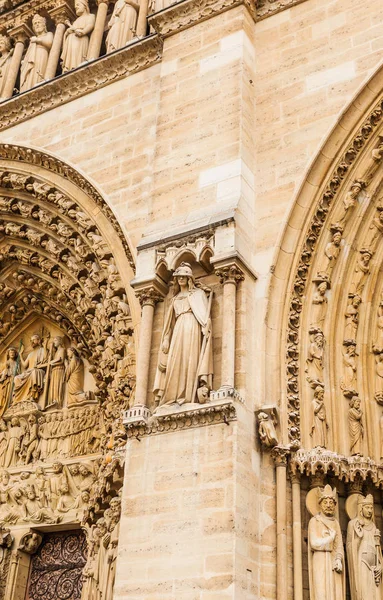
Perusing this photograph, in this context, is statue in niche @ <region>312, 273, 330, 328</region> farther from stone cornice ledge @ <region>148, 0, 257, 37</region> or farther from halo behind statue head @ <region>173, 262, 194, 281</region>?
stone cornice ledge @ <region>148, 0, 257, 37</region>

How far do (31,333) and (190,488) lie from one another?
5181 mm

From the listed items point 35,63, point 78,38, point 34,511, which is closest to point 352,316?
point 34,511

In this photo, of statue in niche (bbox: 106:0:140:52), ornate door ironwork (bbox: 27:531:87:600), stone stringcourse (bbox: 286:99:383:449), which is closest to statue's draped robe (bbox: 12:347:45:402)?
ornate door ironwork (bbox: 27:531:87:600)

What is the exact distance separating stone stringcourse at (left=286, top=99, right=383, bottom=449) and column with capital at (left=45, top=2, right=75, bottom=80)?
15.5ft

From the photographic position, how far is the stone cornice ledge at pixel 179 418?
5609mm

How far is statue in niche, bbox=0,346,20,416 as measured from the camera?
967 centimetres

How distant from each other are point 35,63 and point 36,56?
0.12 meters

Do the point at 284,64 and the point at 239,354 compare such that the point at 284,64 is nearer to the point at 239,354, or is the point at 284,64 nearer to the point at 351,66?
the point at 351,66

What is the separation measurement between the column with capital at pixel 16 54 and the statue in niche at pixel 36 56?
16cm

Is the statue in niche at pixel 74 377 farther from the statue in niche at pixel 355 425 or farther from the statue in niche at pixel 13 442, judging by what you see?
the statue in niche at pixel 355 425

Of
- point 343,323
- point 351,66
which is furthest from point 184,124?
point 343,323

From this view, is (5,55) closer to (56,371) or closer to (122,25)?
(122,25)

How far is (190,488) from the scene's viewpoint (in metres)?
5.51

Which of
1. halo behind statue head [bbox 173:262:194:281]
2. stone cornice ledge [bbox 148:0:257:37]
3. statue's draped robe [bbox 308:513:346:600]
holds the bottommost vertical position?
statue's draped robe [bbox 308:513:346:600]
